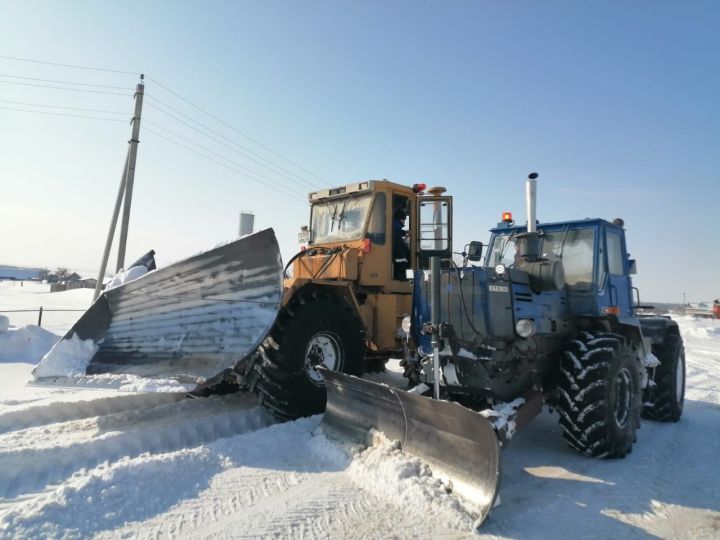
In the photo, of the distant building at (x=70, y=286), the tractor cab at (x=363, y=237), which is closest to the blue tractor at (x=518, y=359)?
the tractor cab at (x=363, y=237)

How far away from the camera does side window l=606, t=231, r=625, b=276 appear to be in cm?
568

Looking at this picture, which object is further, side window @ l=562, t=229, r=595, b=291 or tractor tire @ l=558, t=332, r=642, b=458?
side window @ l=562, t=229, r=595, b=291

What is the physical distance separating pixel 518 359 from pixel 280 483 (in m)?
2.54

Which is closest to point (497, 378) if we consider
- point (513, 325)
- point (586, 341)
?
point (513, 325)

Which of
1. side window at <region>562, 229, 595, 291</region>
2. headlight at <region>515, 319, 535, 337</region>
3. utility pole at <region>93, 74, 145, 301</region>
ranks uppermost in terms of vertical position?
utility pole at <region>93, 74, 145, 301</region>

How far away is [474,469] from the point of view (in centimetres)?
332

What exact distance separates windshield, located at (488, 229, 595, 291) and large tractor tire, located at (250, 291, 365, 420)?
222cm

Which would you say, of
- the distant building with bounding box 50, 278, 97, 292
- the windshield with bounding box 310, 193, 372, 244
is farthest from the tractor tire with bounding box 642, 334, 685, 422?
the distant building with bounding box 50, 278, 97, 292

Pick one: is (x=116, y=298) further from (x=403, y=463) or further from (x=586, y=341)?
(x=586, y=341)

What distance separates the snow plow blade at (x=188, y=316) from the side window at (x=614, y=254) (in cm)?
386

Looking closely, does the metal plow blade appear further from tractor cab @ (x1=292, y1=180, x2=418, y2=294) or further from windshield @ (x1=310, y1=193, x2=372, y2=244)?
windshield @ (x1=310, y1=193, x2=372, y2=244)

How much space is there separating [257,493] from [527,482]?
2188 millimetres

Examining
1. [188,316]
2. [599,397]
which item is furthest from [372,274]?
[599,397]

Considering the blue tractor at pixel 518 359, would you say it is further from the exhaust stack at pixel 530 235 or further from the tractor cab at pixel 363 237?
the tractor cab at pixel 363 237
